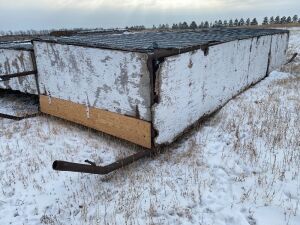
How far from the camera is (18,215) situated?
3779mm

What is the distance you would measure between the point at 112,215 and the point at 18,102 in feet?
19.5

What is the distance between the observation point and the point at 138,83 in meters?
4.73

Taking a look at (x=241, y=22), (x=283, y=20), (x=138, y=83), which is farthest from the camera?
(x=283, y=20)

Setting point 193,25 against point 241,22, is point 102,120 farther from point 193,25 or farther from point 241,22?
point 241,22

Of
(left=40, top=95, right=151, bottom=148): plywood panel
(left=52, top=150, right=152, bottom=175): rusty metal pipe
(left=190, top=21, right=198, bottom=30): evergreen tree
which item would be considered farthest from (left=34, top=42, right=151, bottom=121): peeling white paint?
(left=190, top=21, right=198, bottom=30): evergreen tree

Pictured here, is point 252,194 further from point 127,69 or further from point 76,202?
point 127,69

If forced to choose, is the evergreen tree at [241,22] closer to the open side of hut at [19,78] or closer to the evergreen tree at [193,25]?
the evergreen tree at [193,25]

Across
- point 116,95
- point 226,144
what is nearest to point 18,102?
point 116,95

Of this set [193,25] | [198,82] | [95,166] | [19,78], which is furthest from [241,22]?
[95,166]

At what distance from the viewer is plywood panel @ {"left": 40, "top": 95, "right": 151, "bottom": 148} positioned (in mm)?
4914

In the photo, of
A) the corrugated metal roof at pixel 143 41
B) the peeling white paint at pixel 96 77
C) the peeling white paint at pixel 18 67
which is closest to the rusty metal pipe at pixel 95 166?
the peeling white paint at pixel 96 77

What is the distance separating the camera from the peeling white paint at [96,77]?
473 cm

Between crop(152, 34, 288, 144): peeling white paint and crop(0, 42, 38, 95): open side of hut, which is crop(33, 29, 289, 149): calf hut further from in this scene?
crop(0, 42, 38, 95): open side of hut

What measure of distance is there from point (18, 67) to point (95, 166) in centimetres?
458
